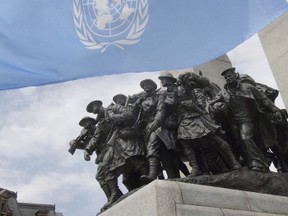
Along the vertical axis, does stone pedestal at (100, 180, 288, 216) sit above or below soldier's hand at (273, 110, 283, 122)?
below

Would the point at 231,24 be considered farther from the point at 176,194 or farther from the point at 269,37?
the point at 269,37

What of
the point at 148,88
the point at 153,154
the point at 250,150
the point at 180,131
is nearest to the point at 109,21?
the point at 148,88

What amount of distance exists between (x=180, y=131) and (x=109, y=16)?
2.34 m

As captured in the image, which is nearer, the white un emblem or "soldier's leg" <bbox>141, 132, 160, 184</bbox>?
"soldier's leg" <bbox>141, 132, 160, 184</bbox>

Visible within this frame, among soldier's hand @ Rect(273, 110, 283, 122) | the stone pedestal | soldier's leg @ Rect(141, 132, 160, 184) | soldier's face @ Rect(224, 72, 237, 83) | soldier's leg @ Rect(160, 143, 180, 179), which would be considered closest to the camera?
the stone pedestal

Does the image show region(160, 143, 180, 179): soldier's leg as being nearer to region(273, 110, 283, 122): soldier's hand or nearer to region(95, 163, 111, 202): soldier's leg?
region(95, 163, 111, 202): soldier's leg

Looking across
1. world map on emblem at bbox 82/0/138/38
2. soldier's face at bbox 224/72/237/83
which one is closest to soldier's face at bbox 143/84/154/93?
world map on emblem at bbox 82/0/138/38

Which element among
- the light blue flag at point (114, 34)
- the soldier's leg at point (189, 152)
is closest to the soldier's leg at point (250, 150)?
the soldier's leg at point (189, 152)

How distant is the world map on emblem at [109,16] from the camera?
7523mm

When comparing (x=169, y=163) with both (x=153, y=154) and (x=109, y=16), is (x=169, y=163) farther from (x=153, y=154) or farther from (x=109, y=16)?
(x=109, y=16)

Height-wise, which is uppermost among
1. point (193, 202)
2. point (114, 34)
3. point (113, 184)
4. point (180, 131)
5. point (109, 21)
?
point (109, 21)

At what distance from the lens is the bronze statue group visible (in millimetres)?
7121

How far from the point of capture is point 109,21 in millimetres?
7559

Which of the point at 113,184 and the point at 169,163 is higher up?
the point at 169,163
